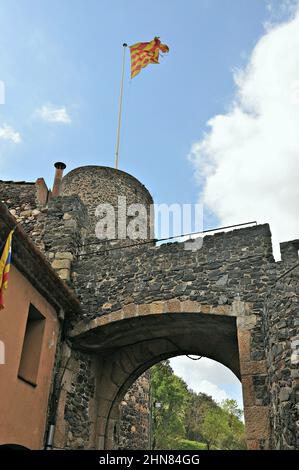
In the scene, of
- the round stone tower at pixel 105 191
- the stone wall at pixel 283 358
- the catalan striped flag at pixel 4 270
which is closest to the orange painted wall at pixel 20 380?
the catalan striped flag at pixel 4 270

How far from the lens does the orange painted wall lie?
18.6 feet

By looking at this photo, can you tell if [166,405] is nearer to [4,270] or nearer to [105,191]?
[105,191]

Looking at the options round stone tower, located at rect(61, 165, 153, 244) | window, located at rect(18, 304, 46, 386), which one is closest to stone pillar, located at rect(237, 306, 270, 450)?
window, located at rect(18, 304, 46, 386)

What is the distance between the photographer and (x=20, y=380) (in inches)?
240

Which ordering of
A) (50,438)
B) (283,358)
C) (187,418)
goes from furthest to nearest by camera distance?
(187,418) → (50,438) → (283,358)

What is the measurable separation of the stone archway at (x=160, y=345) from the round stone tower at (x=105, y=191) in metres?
4.28

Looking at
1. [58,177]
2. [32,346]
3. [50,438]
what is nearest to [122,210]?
[58,177]

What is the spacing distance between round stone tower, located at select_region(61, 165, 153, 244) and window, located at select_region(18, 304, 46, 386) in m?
5.25

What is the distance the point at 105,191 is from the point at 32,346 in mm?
6742

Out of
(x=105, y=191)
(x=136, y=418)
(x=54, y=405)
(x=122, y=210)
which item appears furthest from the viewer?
(x=105, y=191)

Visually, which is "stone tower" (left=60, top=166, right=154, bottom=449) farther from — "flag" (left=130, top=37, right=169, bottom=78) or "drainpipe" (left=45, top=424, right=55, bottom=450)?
"drainpipe" (left=45, top=424, right=55, bottom=450)

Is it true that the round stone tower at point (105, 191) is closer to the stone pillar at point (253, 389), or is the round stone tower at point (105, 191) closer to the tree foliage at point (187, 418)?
the stone pillar at point (253, 389)

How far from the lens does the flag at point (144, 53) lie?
1327 cm
